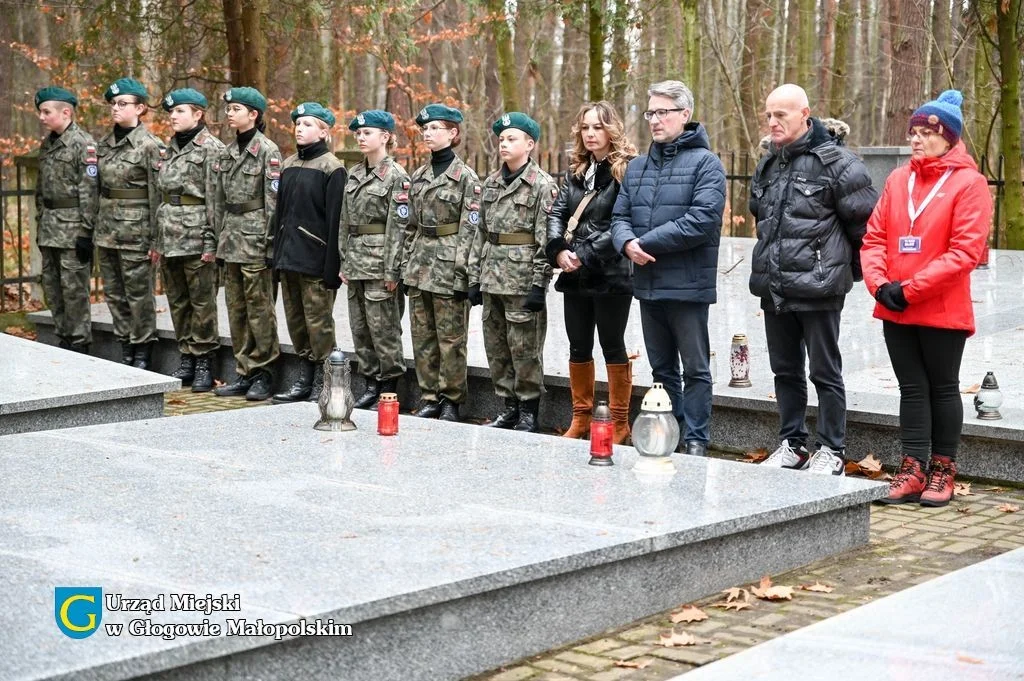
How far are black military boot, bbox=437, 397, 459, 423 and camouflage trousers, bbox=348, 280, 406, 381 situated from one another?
0.57 m

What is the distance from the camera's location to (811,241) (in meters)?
7.20

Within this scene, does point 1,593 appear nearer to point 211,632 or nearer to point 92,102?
point 211,632

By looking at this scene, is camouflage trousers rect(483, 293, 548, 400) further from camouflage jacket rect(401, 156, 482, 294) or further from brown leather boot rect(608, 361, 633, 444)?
Answer: brown leather boot rect(608, 361, 633, 444)

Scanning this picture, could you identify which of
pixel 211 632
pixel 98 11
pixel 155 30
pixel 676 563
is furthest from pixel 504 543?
pixel 155 30

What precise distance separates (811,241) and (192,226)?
5.42 m

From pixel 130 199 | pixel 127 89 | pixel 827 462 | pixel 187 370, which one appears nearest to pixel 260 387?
pixel 187 370

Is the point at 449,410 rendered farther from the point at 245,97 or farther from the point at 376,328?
the point at 245,97

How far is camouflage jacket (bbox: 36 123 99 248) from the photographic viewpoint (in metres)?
11.7

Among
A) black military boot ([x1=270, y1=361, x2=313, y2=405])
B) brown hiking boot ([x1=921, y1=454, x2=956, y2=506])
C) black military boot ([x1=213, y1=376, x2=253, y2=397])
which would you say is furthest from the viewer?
black military boot ([x1=213, y1=376, x2=253, y2=397])

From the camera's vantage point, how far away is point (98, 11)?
15898mm

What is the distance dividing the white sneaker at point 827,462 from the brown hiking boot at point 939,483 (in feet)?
1.42

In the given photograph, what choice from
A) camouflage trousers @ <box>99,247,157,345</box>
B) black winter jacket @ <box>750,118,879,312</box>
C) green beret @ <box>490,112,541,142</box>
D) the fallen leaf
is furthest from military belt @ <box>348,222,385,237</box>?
the fallen leaf

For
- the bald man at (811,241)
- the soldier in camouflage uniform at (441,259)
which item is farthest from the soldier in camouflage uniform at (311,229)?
the bald man at (811,241)

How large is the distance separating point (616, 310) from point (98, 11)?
977 cm
